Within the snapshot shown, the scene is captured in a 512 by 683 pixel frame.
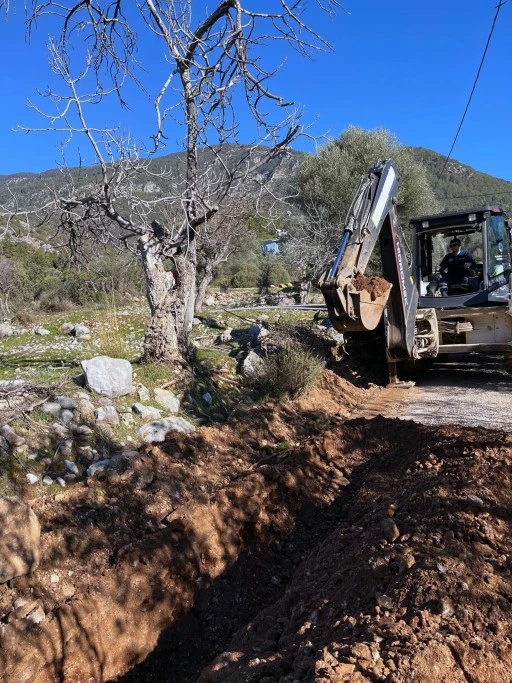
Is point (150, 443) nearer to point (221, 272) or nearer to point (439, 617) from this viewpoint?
point (439, 617)

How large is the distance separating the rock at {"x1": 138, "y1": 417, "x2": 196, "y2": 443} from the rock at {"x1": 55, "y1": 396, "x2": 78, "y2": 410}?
2.53ft

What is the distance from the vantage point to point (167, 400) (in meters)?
6.86

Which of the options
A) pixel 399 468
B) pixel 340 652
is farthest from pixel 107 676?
pixel 399 468

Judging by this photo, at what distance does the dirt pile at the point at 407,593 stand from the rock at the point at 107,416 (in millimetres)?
2825

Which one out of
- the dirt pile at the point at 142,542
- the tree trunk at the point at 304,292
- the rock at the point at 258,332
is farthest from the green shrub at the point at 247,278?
the dirt pile at the point at 142,542

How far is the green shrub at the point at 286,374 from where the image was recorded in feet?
25.6

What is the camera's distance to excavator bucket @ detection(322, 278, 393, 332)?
224 inches

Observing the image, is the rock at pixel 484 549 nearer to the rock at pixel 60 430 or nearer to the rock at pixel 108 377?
the rock at pixel 60 430

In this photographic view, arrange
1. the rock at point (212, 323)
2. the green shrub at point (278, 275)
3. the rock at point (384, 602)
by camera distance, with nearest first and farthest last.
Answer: the rock at point (384, 602) < the rock at point (212, 323) < the green shrub at point (278, 275)

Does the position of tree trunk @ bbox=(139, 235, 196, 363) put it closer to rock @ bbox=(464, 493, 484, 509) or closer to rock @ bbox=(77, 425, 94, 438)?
rock @ bbox=(77, 425, 94, 438)

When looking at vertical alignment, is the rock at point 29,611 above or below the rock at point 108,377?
below

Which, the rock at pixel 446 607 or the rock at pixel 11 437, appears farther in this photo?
the rock at pixel 11 437

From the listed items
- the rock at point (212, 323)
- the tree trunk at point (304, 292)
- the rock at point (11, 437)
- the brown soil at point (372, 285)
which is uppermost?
the tree trunk at point (304, 292)

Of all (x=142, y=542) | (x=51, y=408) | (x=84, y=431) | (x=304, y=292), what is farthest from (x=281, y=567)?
(x=304, y=292)
